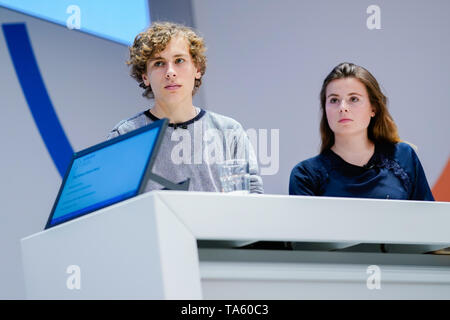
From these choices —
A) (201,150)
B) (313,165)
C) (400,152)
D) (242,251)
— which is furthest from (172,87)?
(242,251)

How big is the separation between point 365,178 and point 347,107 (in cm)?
25

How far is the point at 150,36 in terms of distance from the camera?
240cm

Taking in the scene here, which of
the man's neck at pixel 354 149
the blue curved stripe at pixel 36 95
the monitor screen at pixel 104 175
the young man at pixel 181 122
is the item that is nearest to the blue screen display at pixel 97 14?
the blue curved stripe at pixel 36 95

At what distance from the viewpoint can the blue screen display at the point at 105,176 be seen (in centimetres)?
137

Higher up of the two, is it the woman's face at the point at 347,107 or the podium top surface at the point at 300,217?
the woman's face at the point at 347,107

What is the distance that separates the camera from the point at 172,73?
2.29 meters

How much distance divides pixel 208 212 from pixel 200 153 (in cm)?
97

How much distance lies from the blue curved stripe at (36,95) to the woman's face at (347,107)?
1278 millimetres

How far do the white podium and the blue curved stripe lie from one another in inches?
63.3

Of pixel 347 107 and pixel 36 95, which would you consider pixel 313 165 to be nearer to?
pixel 347 107

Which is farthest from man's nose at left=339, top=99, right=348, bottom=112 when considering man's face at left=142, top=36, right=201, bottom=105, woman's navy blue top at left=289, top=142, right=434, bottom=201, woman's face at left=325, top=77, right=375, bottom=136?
man's face at left=142, top=36, right=201, bottom=105

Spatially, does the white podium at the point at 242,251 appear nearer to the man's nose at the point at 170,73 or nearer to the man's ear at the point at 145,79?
the man's nose at the point at 170,73
